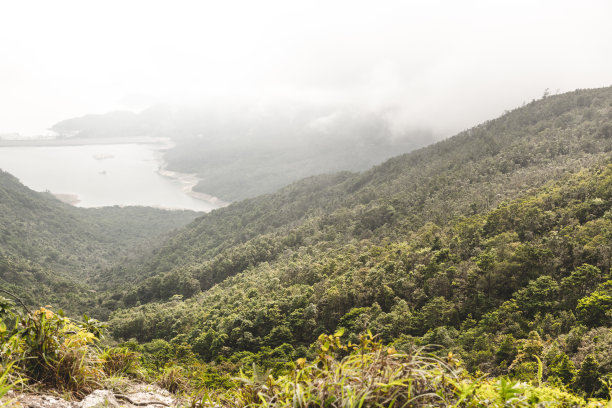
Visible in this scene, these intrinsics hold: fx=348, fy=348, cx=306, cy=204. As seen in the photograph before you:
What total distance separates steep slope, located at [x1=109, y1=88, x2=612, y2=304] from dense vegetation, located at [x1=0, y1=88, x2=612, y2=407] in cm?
54

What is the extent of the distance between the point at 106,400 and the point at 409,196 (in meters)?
66.8

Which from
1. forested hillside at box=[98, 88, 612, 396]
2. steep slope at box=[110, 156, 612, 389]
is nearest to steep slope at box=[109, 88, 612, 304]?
forested hillside at box=[98, 88, 612, 396]

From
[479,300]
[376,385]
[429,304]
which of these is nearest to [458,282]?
[479,300]

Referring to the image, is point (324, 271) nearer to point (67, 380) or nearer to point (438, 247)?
point (438, 247)

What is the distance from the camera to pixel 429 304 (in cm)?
2127

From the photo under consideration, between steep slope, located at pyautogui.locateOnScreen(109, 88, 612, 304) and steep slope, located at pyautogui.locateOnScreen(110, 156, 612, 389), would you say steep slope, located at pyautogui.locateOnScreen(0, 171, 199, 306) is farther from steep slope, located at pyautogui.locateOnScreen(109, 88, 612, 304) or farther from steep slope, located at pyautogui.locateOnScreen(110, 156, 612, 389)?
steep slope, located at pyautogui.locateOnScreen(110, 156, 612, 389)

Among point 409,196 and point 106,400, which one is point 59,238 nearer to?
point 409,196

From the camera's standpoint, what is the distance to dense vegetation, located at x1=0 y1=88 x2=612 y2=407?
240 centimetres

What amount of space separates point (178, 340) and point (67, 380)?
2755cm

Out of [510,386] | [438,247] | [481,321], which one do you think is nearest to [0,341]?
[510,386]

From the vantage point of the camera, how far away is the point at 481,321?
18.6 metres

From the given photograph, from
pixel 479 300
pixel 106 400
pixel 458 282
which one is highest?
pixel 106 400

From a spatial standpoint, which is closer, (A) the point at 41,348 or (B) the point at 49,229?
(A) the point at 41,348

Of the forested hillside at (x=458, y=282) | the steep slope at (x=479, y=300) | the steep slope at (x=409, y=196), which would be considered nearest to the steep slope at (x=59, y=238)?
the steep slope at (x=409, y=196)
